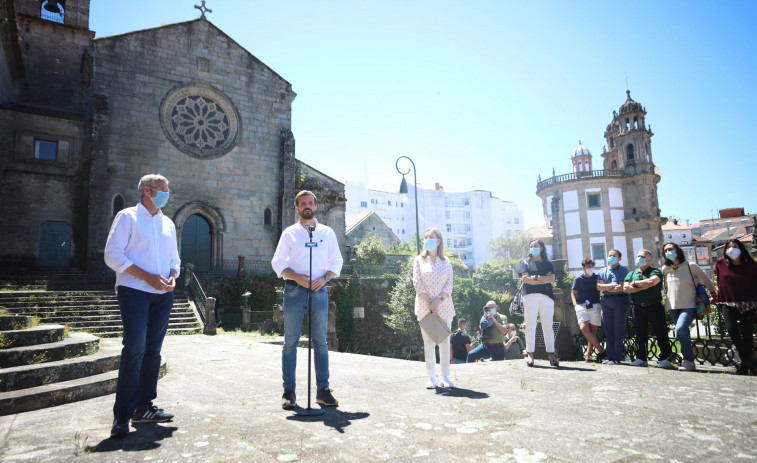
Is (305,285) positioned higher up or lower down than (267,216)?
lower down

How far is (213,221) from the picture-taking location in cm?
2147

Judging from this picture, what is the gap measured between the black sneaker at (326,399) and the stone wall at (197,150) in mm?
18450

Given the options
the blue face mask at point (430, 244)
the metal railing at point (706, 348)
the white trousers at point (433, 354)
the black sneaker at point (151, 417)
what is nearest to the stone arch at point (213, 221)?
the blue face mask at point (430, 244)

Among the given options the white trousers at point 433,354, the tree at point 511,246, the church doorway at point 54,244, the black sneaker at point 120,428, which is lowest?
the black sneaker at point 120,428

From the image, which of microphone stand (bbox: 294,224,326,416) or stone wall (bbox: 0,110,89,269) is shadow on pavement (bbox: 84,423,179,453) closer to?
microphone stand (bbox: 294,224,326,416)

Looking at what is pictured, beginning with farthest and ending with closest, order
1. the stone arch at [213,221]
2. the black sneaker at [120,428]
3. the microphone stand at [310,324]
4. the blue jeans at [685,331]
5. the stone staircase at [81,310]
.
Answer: the stone arch at [213,221] → the stone staircase at [81,310] → the blue jeans at [685,331] → the microphone stand at [310,324] → the black sneaker at [120,428]

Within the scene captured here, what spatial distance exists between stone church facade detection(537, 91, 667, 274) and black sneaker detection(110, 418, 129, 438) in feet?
151

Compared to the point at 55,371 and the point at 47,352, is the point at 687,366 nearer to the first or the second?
the point at 55,371

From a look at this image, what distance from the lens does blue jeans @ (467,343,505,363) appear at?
9.59 m

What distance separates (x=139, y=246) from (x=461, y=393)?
331cm

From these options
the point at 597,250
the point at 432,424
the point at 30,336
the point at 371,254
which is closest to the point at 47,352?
the point at 30,336

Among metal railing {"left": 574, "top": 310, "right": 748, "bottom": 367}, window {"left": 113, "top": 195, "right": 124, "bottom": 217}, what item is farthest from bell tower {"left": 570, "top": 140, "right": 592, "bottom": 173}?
metal railing {"left": 574, "top": 310, "right": 748, "bottom": 367}

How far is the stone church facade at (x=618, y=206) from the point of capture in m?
43.7

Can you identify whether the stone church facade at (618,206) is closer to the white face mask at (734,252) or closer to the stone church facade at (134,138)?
the stone church facade at (134,138)
